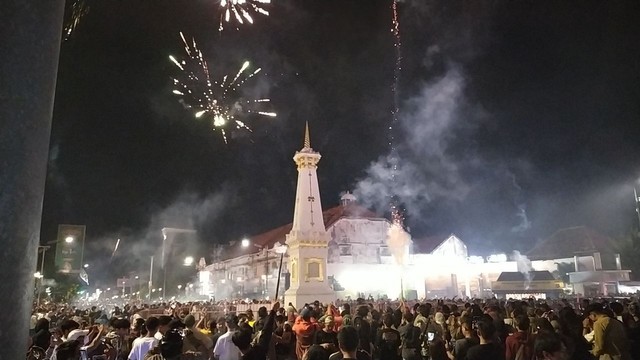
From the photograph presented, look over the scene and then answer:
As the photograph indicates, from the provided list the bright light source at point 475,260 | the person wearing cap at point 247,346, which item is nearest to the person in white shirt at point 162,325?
the person wearing cap at point 247,346

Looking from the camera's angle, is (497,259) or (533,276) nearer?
(533,276)

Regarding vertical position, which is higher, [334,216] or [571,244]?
[334,216]

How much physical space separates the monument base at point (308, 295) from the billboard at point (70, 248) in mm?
14000

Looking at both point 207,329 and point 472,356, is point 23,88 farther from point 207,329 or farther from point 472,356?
point 207,329

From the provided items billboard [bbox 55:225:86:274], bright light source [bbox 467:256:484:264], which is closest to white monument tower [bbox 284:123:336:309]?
billboard [bbox 55:225:86:274]

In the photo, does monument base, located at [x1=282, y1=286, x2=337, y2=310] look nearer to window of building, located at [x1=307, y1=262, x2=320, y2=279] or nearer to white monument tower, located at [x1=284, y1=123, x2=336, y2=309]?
white monument tower, located at [x1=284, y1=123, x2=336, y2=309]

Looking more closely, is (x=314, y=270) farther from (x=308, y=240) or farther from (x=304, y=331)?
(x=304, y=331)

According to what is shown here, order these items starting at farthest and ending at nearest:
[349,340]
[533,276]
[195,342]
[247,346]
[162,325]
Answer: [533,276] < [195,342] < [162,325] < [247,346] < [349,340]

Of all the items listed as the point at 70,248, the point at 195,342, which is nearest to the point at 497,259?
the point at 70,248

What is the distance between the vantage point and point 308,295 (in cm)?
2912

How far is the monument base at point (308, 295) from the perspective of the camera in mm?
28858

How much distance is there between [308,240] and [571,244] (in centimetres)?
4161

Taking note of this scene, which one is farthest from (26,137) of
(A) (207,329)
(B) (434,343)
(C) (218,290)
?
(C) (218,290)

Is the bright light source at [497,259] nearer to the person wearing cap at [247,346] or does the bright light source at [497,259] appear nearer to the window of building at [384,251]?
the window of building at [384,251]
